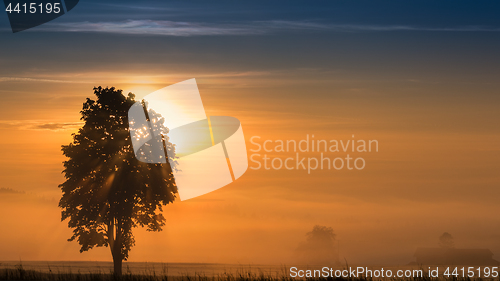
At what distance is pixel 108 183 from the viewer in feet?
123

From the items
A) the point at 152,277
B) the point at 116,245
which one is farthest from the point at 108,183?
the point at 152,277

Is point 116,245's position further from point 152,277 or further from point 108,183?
point 152,277

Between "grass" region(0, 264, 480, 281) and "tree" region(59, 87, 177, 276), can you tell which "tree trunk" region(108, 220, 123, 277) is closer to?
"tree" region(59, 87, 177, 276)

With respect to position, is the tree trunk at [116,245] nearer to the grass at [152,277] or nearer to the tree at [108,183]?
the tree at [108,183]

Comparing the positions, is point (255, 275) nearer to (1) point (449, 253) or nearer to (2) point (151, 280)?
(2) point (151, 280)

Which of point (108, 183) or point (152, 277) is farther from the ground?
point (108, 183)

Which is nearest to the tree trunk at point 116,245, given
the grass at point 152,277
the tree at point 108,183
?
the tree at point 108,183

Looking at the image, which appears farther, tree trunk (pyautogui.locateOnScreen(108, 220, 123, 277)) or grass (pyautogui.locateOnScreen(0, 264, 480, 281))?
tree trunk (pyautogui.locateOnScreen(108, 220, 123, 277))

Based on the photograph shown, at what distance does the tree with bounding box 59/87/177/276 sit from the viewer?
124 feet

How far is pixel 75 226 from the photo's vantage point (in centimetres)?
3794

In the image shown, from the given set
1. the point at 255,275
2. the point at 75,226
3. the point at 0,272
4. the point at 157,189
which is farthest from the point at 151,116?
the point at 255,275

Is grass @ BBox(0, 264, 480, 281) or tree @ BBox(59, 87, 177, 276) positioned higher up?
tree @ BBox(59, 87, 177, 276)

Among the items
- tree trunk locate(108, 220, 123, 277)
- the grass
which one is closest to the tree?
tree trunk locate(108, 220, 123, 277)

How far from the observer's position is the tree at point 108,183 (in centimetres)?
3766
